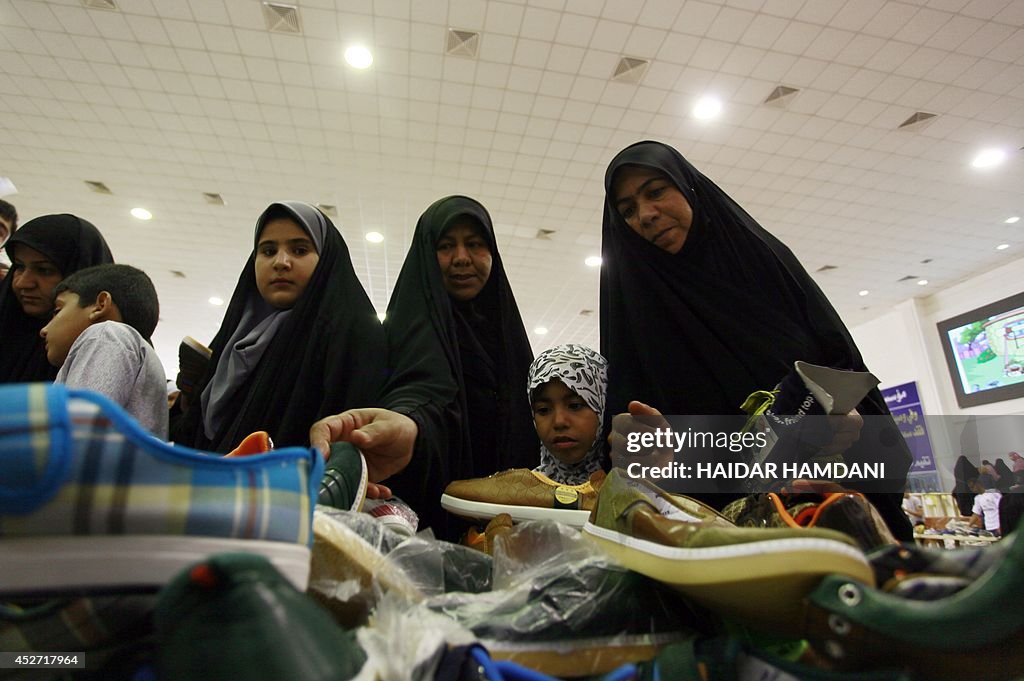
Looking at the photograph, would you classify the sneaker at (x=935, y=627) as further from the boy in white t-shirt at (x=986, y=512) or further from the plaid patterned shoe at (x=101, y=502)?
the boy in white t-shirt at (x=986, y=512)

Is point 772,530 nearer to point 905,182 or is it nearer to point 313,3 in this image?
point 313,3

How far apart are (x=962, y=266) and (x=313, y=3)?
28.8 ft

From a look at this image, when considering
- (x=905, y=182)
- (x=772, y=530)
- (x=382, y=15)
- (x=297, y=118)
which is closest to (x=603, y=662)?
(x=772, y=530)

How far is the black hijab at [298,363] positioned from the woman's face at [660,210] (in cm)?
68

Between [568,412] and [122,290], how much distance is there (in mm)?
1169

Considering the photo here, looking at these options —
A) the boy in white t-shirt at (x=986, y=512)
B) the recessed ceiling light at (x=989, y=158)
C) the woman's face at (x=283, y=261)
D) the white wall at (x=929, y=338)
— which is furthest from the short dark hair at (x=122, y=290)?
the white wall at (x=929, y=338)

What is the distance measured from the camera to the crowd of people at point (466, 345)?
0.95 m

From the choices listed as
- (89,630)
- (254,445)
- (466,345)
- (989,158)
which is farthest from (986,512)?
(89,630)

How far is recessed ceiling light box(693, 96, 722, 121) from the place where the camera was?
4082 millimetres

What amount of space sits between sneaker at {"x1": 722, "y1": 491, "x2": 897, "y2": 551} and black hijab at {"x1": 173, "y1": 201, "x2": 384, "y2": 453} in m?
0.69

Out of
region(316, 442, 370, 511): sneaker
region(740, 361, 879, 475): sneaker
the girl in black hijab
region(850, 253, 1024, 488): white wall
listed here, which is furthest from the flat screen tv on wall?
region(316, 442, 370, 511): sneaker

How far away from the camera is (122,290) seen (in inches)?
50.0

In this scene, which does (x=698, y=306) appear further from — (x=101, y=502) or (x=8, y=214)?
(x=8, y=214)

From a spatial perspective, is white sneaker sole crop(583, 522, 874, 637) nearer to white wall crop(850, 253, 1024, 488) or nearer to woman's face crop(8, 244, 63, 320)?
woman's face crop(8, 244, 63, 320)
